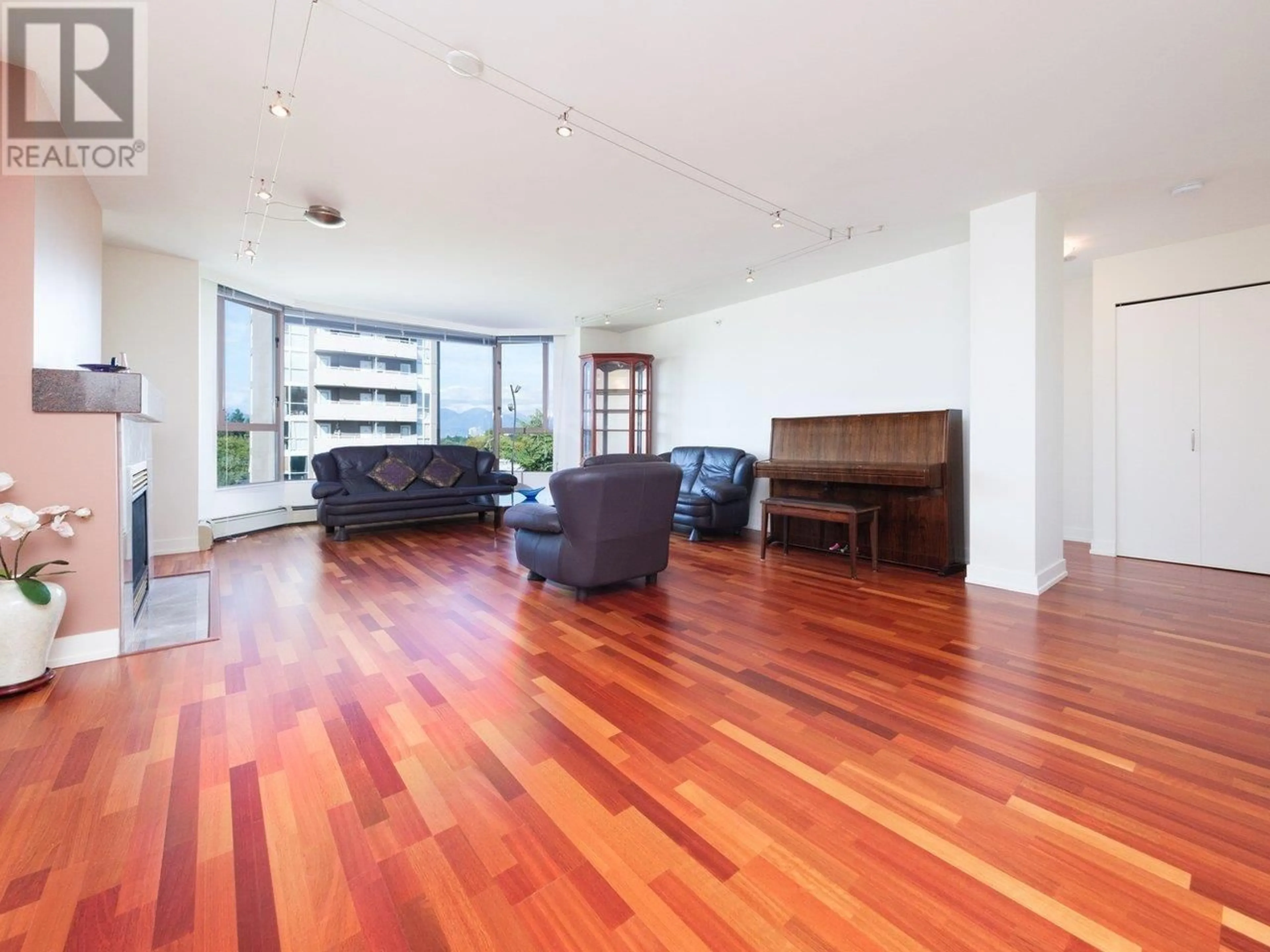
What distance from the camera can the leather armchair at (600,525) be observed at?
3297 mm

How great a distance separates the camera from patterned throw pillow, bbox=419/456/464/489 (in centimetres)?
672

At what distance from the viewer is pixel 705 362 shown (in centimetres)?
697

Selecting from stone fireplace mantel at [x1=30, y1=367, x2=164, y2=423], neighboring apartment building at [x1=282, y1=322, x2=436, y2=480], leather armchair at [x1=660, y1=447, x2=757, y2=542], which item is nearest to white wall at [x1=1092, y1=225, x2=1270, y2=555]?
leather armchair at [x1=660, y1=447, x2=757, y2=542]

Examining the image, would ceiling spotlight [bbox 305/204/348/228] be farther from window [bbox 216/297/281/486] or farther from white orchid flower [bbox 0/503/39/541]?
window [bbox 216/297/281/486]

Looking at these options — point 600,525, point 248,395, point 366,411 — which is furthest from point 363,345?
point 600,525

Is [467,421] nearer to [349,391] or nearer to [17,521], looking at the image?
[349,391]

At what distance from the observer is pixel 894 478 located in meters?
4.10

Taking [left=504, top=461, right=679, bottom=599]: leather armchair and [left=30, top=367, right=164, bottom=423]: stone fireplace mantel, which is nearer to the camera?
[left=30, top=367, right=164, bottom=423]: stone fireplace mantel

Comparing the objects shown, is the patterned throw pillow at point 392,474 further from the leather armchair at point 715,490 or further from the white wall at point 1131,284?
the white wall at point 1131,284

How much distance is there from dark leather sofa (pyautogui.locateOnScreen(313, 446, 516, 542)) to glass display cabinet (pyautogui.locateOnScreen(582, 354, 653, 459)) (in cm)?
132

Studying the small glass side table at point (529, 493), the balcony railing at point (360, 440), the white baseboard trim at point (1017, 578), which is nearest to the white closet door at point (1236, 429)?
the white baseboard trim at point (1017, 578)

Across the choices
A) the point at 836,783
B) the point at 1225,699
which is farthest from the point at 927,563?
the point at 836,783

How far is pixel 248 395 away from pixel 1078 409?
890 centimetres

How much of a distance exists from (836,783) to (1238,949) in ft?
2.68
